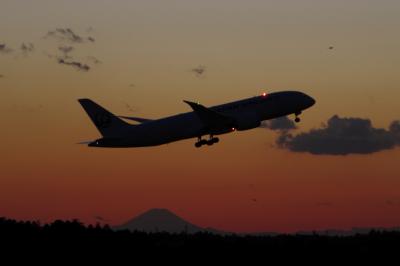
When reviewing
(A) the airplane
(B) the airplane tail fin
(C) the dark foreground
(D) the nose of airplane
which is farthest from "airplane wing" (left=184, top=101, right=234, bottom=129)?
(C) the dark foreground

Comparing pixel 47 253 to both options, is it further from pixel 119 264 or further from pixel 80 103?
pixel 80 103

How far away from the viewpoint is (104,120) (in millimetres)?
124438

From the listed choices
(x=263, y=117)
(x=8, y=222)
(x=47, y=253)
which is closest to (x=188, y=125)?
(x=263, y=117)

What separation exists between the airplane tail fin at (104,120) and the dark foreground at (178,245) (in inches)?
1568

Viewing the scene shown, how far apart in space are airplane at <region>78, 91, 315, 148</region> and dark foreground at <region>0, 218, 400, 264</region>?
117 feet

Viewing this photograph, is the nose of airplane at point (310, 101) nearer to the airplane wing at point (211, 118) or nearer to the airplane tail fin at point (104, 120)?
the airplane wing at point (211, 118)

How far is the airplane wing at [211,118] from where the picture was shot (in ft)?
382

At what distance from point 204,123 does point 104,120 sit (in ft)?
50.9

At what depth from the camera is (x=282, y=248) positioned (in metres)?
74.1

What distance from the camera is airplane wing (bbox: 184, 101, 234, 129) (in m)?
116

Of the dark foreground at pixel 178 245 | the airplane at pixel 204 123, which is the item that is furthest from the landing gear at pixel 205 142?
the dark foreground at pixel 178 245

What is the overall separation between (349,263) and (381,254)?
298cm

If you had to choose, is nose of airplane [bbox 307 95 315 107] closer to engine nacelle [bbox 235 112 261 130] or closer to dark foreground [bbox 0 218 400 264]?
engine nacelle [bbox 235 112 261 130]

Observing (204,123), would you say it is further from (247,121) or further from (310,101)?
(310,101)
